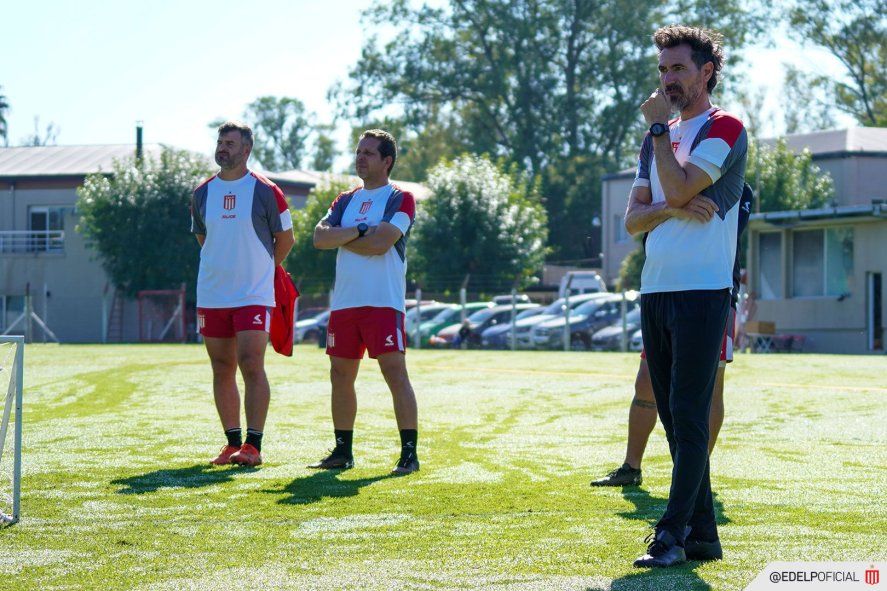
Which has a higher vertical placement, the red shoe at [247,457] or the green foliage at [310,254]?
the green foliage at [310,254]

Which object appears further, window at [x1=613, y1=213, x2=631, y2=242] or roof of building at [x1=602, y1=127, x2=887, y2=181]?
window at [x1=613, y1=213, x2=631, y2=242]

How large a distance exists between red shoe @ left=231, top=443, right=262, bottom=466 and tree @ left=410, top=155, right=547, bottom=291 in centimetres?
3733

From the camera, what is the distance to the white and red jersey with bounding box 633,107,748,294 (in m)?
4.38

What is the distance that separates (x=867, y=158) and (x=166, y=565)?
148ft

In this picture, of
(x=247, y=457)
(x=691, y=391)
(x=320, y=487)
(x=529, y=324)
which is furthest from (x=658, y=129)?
(x=529, y=324)

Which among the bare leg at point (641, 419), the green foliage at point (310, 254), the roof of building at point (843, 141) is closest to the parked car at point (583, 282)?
the green foliage at point (310, 254)

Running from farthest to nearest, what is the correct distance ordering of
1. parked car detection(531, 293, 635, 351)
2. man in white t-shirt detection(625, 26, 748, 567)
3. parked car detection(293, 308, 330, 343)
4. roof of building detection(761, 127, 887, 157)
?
roof of building detection(761, 127, 887, 157) < parked car detection(293, 308, 330, 343) < parked car detection(531, 293, 635, 351) < man in white t-shirt detection(625, 26, 748, 567)

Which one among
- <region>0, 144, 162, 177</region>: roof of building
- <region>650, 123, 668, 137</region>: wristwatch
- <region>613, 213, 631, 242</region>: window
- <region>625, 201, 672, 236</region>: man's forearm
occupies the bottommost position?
<region>625, 201, 672, 236</region>: man's forearm

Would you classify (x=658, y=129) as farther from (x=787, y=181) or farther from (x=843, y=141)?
(x=843, y=141)

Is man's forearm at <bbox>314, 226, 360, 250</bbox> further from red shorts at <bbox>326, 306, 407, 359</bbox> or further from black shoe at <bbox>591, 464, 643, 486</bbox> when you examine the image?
black shoe at <bbox>591, 464, 643, 486</bbox>

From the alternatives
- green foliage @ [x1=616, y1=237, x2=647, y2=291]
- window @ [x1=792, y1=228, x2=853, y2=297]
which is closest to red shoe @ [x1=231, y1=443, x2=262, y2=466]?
window @ [x1=792, y1=228, x2=853, y2=297]

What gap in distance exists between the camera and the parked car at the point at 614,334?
2861 cm

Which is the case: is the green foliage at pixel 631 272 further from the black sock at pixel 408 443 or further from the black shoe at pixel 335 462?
the black sock at pixel 408 443

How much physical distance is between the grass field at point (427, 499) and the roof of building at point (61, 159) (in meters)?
43.2
